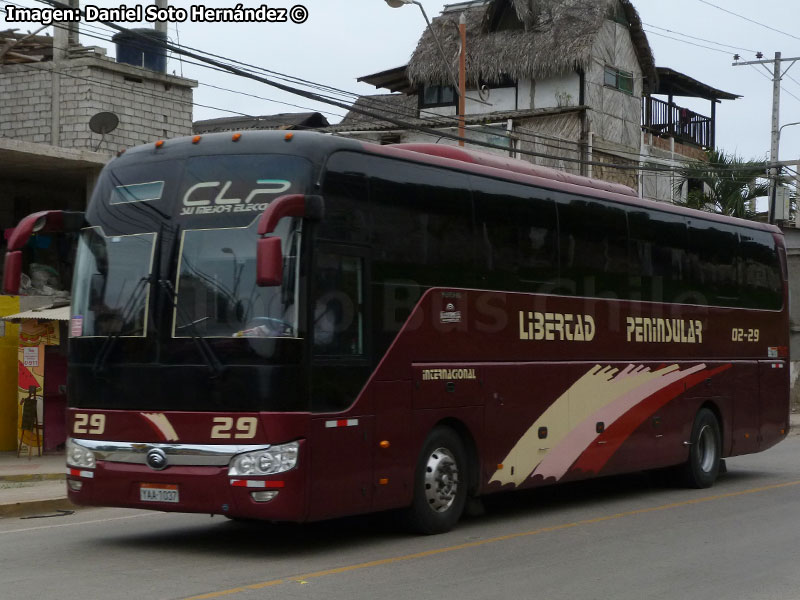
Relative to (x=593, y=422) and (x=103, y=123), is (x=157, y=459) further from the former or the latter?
(x=103, y=123)

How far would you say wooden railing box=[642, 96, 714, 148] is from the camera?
136ft

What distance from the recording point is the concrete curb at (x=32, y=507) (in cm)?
1305

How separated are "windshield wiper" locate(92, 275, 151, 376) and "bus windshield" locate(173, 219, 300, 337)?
43cm

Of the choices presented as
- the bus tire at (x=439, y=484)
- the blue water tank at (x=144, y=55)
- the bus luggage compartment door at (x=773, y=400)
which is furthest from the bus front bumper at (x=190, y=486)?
the blue water tank at (x=144, y=55)

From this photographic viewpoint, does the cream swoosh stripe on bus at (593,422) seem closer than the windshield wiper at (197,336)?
No

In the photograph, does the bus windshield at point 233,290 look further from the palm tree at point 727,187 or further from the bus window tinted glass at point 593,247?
the palm tree at point 727,187

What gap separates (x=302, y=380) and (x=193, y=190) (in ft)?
6.29

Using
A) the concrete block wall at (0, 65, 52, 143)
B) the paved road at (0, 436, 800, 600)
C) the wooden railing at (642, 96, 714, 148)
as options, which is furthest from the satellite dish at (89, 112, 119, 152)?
the wooden railing at (642, 96, 714, 148)

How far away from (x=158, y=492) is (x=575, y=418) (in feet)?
18.0

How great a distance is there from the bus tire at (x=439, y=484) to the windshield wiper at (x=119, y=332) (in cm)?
299

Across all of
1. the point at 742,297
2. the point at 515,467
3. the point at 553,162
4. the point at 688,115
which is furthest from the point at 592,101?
the point at 515,467

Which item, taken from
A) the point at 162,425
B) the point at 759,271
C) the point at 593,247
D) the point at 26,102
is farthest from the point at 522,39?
the point at 162,425

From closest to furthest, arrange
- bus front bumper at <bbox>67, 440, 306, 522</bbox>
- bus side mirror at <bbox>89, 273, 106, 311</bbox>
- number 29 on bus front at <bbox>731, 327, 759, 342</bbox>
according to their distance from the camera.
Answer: bus front bumper at <bbox>67, 440, 306, 522</bbox> → bus side mirror at <bbox>89, 273, 106, 311</bbox> → number 29 on bus front at <bbox>731, 327, 759, 342</bbox>

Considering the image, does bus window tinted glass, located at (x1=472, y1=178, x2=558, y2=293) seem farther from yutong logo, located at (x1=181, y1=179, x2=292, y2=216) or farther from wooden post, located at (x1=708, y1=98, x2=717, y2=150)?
wooden post, located at (x1=708, y1=98, x2=717, y2=150)
